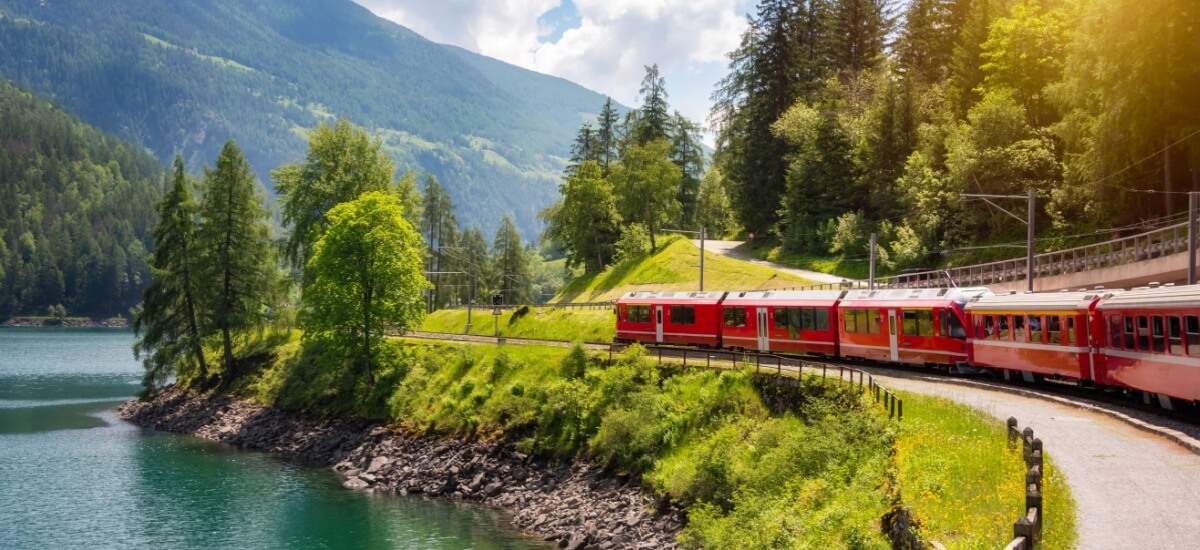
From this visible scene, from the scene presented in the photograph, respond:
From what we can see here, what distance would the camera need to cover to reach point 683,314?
50531 millimetres

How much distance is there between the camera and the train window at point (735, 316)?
46419 millimetres

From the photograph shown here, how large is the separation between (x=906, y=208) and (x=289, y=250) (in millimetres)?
49638

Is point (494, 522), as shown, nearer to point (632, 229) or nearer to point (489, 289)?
point (632, 229)

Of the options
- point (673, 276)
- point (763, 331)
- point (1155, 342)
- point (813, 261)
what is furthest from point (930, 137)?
point (1155, 342)

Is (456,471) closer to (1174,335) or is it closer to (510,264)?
(1174,335)

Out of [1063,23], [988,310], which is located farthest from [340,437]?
[1063,23]

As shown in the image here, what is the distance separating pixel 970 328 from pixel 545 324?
3824cm

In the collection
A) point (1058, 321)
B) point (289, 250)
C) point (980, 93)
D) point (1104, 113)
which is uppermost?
point (980, 93)

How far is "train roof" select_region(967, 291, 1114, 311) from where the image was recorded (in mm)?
29042

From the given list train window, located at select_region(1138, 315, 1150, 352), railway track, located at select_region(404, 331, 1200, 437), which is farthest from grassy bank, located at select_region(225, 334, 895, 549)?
train window, located at select_region(1138, 315, 1150, 352)

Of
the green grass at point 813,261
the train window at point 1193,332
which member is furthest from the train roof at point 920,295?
the green grass at point 813,261

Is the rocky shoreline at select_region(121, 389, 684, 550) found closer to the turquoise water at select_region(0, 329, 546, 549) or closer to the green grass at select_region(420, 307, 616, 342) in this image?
the turquoise water at select_region(0, 329, 546, 549)

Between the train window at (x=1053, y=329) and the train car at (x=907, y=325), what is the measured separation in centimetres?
491

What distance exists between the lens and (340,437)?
4894cm
